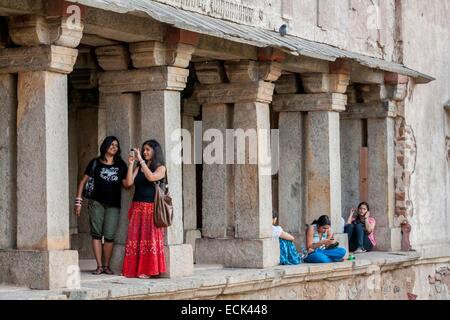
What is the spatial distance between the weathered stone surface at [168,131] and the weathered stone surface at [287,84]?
144 inches

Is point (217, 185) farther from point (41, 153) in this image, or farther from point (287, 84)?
point (41, 153)

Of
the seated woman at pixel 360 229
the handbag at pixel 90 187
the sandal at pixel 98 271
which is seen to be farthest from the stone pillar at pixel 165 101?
the seated woman at pixel 360 229

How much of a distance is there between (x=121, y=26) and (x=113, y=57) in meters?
0.87

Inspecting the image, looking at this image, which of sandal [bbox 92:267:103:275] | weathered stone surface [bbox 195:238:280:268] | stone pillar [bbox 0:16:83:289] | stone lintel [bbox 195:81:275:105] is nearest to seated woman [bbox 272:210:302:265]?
weathered stone surface [bbox 195:238:280:268]

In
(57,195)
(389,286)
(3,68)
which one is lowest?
(389,286)

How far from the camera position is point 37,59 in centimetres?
1135

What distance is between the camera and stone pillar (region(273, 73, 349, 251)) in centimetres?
1653

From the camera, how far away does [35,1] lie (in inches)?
443

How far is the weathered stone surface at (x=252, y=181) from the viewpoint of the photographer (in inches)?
582

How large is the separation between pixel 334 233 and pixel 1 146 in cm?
621

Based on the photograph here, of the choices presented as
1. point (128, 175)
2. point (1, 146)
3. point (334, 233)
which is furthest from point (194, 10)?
point (334, 233)

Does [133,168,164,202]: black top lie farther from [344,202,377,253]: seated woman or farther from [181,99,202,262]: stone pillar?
[344,202,377,253]: seated woman

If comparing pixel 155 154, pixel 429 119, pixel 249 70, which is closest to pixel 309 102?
pixel 249 70
